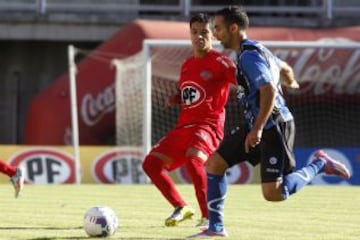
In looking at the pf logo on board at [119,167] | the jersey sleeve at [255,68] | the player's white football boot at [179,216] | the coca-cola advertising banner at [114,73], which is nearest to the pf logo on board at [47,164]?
the pf logo on board at [119,167]

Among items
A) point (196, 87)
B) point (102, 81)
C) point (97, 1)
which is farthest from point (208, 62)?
point (97, 1)

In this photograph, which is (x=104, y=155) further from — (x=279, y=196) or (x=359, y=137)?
(x=279, y=196)

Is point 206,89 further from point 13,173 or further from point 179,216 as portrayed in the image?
point 13,173

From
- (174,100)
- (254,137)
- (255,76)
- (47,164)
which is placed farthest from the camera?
(47,164)

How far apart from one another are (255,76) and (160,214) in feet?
12.0

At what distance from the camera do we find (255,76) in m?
8.09

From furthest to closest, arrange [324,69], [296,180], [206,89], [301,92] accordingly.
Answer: [301,92]
[324,69]
[206,89]
[296,180]

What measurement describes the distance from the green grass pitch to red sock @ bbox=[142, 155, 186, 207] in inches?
11.7

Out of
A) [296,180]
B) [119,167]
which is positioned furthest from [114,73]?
[296,180]

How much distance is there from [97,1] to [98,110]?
17.1ft

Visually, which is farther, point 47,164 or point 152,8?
point 152,8

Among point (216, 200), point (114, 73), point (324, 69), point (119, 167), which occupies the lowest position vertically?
point (119, 167)

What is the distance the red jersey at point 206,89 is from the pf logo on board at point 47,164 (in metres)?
10.3

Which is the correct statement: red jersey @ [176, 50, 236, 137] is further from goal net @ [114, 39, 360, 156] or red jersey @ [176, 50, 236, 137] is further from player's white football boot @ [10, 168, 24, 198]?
goal net @ [114, 39, 360, 156]
